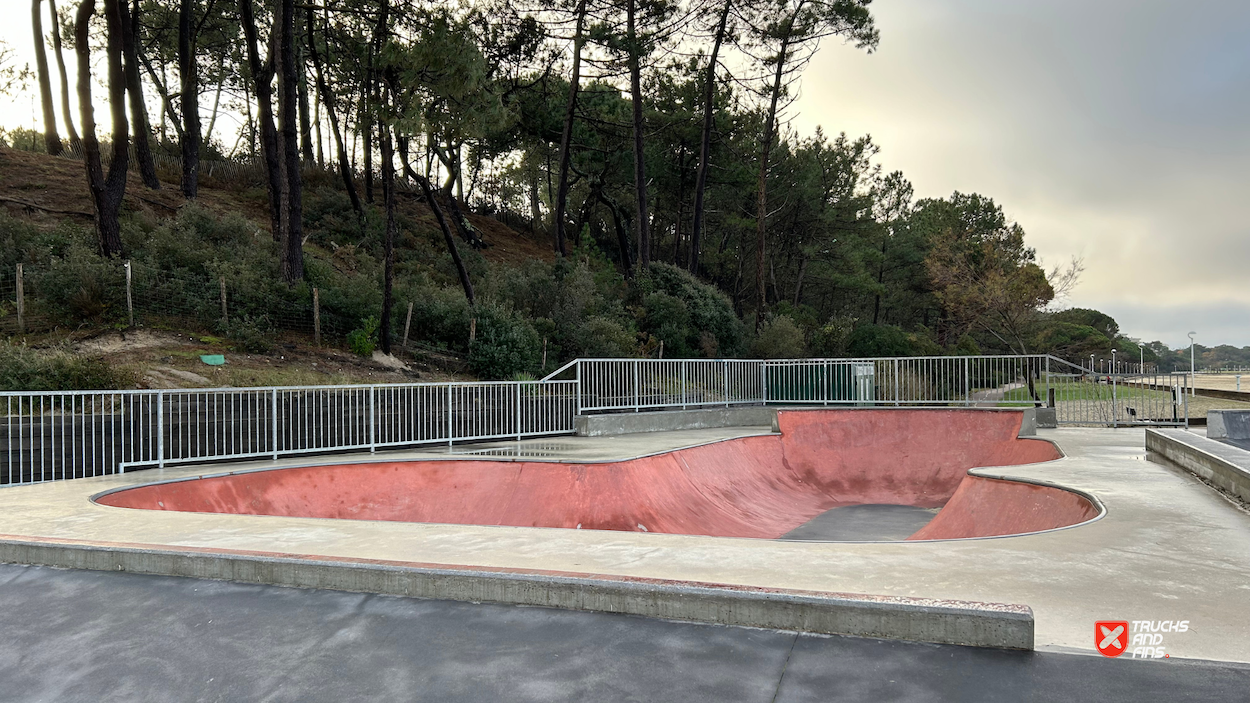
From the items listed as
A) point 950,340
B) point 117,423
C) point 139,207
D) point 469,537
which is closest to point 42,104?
point 139,207

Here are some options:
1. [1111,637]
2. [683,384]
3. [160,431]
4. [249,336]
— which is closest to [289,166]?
[249,336]

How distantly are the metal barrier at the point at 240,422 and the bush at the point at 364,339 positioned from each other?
489 centimetres

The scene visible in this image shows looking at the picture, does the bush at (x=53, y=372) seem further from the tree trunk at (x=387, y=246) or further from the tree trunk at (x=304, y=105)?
the tree trunk at (x=304, y=105)

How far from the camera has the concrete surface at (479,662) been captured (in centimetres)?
296

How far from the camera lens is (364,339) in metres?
17.7

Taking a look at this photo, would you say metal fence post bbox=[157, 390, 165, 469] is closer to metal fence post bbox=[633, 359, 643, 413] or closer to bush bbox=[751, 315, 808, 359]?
metal fence post bbox=[633, 359, 643, 413]

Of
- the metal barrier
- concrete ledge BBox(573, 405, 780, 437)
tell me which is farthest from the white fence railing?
concrete ledge BBox(573, 405, 780, 437)

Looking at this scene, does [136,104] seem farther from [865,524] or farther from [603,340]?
[865,524]

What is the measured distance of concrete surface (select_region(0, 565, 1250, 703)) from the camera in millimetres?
2963

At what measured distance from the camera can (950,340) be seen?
47781 mm

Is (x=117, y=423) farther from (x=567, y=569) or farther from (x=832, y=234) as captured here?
(x=832, y=234)

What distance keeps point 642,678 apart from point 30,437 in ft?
32.2

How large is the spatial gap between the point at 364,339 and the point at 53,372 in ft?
23.8

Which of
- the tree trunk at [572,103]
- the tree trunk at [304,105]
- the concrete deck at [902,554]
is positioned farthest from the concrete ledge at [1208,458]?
the tree trunk at [304,105]
